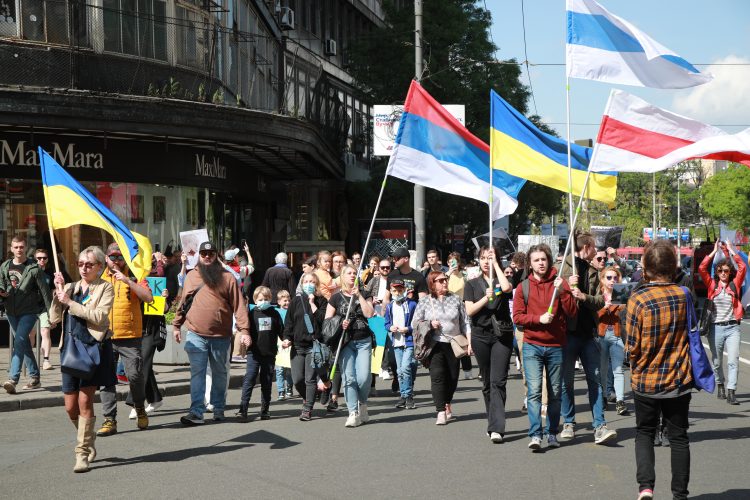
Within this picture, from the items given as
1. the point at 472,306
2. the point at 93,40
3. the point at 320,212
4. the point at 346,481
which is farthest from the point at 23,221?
the point at 320,212

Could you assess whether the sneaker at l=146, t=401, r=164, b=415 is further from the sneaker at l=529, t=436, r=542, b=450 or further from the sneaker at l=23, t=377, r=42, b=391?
the sneaker at l=529, t=436, r=542, b=450

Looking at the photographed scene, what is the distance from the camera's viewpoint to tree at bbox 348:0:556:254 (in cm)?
3506

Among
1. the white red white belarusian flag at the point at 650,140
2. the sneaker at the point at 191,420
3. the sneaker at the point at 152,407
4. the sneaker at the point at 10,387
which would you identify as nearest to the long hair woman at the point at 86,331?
the sneaker at the point at 191,420

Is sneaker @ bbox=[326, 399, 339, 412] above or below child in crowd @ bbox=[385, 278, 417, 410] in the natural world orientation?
below

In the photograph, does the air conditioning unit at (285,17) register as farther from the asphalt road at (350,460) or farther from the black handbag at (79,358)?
the black handbag at (79,358)

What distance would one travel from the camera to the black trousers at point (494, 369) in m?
9.76

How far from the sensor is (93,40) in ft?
63.4

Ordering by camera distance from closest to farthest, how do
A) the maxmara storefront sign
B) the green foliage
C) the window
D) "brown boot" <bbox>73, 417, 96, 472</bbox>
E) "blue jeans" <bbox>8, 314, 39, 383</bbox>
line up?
"brown boot" <bbox>73, 417, 96, 472</bbox>
"blue jeans" <bbox>8, 314, 39, 383</bbox>
the maxmara storefront sign
the window
the green foliage

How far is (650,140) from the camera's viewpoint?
9.88 meters

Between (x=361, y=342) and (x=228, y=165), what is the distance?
13828mm

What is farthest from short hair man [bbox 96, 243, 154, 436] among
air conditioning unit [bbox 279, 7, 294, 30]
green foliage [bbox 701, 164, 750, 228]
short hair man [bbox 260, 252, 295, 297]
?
green foliage [bbox 701, 164, 750, 228]

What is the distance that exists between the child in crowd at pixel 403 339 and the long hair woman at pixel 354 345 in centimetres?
116

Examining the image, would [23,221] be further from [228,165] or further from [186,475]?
[186,475]

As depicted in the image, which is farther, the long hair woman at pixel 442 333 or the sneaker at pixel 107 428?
the long hair woman at pixel 442 333
